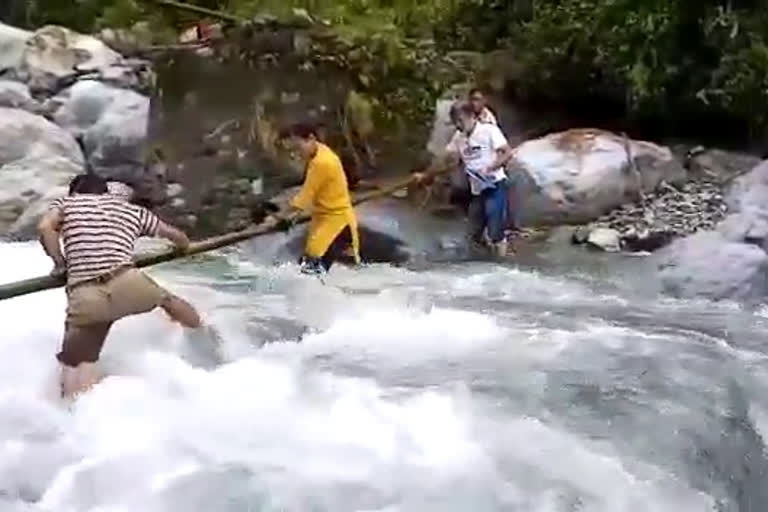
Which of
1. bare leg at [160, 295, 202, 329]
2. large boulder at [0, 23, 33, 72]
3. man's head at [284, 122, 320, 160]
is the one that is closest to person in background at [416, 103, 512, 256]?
man's head at [284, 122, 320, 160]

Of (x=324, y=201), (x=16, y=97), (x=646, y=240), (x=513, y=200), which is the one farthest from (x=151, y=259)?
(x=16, y=97)

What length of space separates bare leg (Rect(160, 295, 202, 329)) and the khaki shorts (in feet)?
0.76

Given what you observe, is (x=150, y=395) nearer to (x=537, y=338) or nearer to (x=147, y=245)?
(x=537, y=338)

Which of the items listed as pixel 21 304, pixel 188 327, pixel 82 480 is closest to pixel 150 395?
pixel 188 327

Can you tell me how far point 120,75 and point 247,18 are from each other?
101 inches

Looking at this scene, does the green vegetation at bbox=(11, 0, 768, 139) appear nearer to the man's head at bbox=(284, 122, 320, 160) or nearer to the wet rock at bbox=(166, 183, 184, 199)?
the wet rock at bbox=(166, 183, 184, 199)

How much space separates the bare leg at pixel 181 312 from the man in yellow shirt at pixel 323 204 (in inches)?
65.9

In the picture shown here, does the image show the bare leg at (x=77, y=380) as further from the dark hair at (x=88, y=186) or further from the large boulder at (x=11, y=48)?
the large boulder at (x=11, y=48)

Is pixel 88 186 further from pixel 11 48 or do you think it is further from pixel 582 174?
pixel 11 48

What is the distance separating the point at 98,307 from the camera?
276 inches

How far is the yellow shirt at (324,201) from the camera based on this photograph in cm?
911

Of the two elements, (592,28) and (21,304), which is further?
(592,28)

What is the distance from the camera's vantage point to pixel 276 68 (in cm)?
1548

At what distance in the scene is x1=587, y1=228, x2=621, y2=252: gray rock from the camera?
36.9 ft
